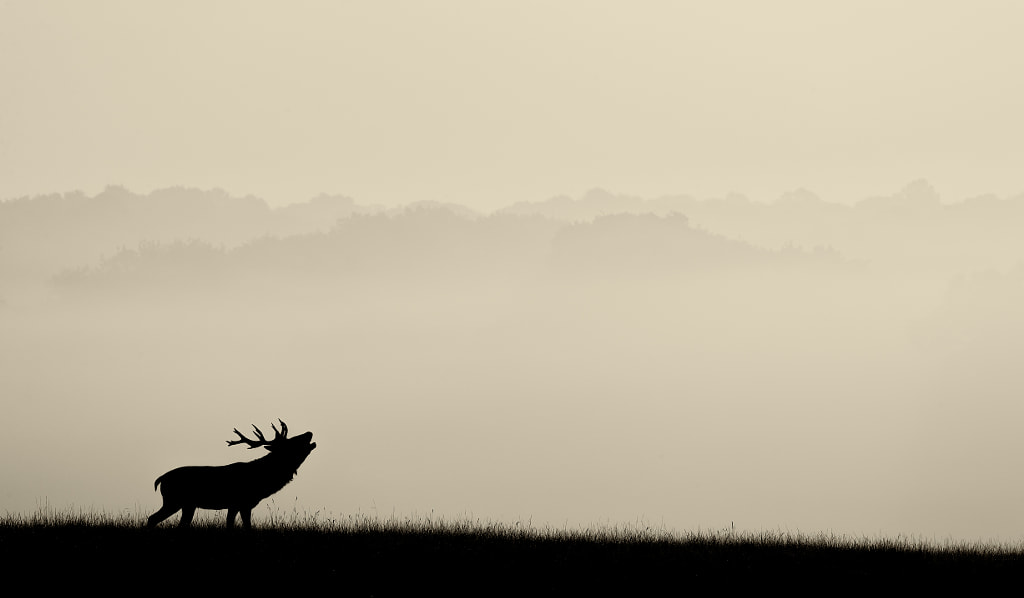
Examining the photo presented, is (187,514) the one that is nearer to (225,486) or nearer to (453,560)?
(225,486)

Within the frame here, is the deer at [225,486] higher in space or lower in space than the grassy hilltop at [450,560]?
higher

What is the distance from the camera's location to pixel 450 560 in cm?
1418

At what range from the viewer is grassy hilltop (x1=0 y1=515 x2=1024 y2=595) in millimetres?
13000

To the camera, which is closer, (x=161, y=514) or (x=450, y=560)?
(x=450, y=560)

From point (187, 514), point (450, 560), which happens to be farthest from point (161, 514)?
point (450, 560)

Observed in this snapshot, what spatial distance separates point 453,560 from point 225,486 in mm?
4101

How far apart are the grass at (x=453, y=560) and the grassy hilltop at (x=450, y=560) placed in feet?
0.06

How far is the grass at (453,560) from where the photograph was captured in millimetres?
13016

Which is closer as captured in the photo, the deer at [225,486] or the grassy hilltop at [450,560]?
the grassy hilltop at [450,560]

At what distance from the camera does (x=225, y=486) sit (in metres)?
16.2

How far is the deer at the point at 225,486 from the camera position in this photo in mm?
16094

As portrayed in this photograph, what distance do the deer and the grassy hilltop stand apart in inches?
14.6

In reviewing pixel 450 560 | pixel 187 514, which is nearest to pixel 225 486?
pixel 187 514

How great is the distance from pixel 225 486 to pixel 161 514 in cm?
109
